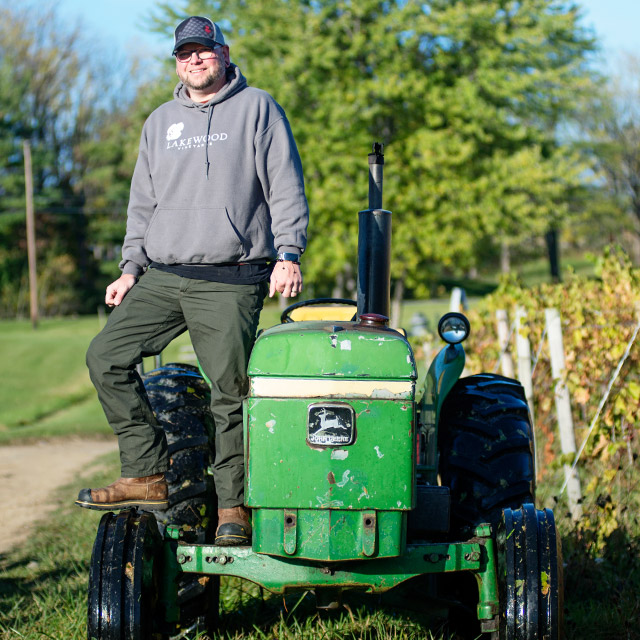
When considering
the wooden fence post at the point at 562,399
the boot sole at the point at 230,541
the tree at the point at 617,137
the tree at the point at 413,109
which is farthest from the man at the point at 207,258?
the tree at the point at 617,137

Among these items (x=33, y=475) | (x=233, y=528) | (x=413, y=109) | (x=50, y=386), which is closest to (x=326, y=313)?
(x=233, y=528)

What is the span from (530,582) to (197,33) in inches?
89.2

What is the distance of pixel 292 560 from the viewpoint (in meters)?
3.02

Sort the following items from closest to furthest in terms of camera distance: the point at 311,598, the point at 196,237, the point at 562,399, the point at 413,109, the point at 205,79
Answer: the point at 196,237
the point at 205,79
the point at 311,598
the point at 562,399
the point at 413,109

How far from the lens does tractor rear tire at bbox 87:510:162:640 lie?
3.00 m

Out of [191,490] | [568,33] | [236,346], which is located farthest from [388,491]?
[568,33]

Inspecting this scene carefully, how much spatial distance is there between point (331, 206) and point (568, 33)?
1078cm

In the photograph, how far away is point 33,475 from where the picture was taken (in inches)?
371

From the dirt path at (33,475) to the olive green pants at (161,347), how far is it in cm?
315

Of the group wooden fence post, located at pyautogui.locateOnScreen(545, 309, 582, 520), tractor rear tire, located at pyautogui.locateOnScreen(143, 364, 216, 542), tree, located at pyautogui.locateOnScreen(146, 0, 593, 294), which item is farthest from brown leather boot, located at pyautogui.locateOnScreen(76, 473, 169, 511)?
tree, located at pyautogui.locateOnScreen(146, 0, 593, 294)

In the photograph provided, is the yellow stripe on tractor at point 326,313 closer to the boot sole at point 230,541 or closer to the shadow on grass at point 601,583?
the boot sole at point 230,541

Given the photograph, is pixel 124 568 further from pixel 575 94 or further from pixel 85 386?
pixel 575 94

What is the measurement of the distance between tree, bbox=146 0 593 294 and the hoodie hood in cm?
1942

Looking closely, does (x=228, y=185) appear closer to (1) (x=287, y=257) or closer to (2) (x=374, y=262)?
(1) (x=287, y=257)
